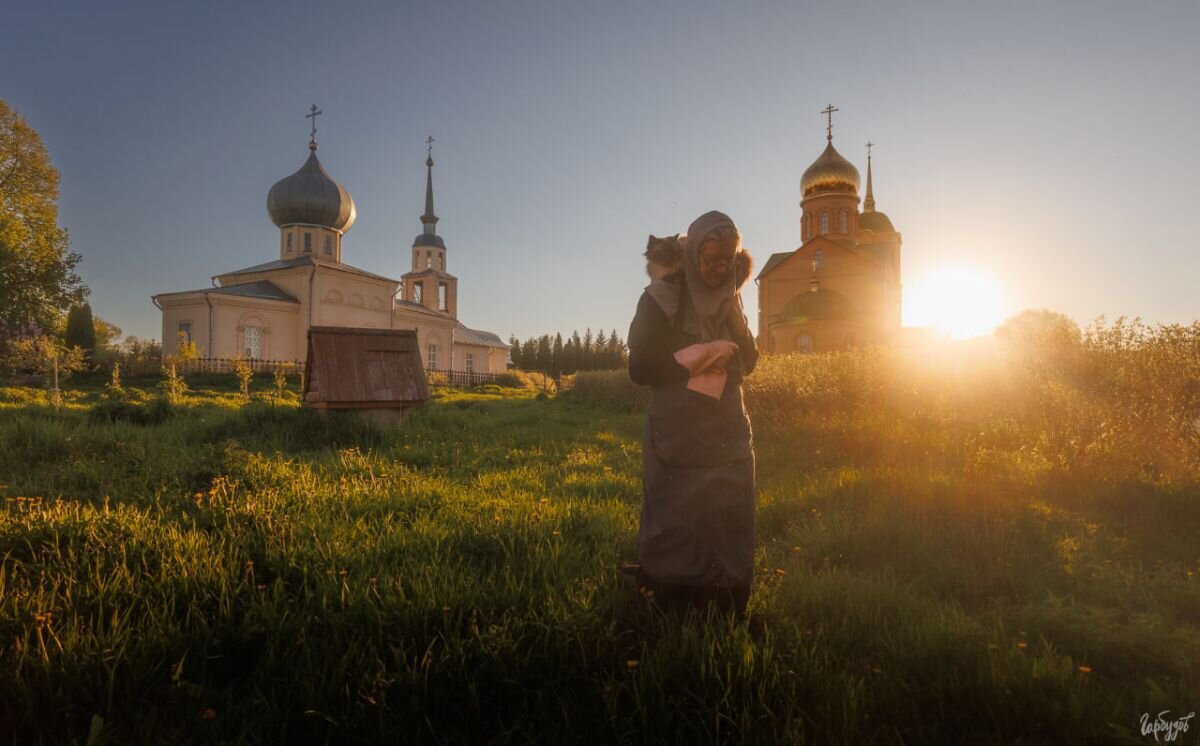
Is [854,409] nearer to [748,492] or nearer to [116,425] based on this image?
[748,492]

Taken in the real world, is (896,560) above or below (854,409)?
below

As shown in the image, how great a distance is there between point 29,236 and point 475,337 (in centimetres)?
2724

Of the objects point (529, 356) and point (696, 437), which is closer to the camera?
point (696, 437)

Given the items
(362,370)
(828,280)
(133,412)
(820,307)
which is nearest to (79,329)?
(133,412)

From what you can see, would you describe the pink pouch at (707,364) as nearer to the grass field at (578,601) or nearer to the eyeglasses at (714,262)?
the eyeglasses at (714,262)

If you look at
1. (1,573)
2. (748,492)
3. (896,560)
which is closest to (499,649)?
(748,492)

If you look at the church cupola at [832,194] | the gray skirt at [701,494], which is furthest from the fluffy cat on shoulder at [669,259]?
the church cupola at [832,194]

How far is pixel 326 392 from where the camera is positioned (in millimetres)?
8484

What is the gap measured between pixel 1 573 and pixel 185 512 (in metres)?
1.36

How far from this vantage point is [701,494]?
8.49 ft

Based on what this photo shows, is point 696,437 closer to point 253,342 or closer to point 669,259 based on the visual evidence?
point 669,259

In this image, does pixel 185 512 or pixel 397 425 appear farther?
pixel 397 425

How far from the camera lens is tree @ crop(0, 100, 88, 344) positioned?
78.3 ft

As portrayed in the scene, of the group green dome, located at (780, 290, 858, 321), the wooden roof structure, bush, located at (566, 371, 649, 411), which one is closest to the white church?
bush, located at (566, 371, 649, 411)
